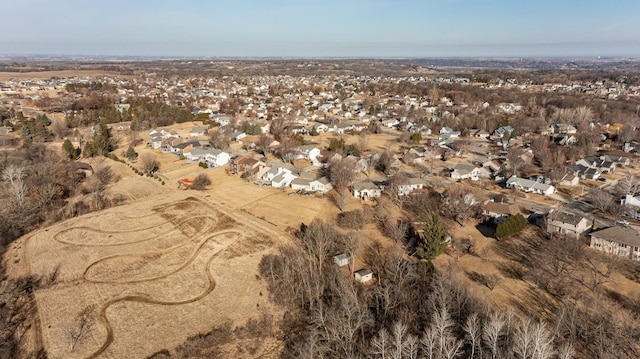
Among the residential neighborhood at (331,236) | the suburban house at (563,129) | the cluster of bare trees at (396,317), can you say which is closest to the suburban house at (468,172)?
the residential neighborhood at (331,236)

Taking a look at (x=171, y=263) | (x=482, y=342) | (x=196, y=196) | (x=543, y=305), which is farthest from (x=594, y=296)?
(x=196, y=196)

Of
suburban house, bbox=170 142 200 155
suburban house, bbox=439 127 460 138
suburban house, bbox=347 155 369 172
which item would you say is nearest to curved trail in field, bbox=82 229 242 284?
suburban house, bbox=347 155 369 172

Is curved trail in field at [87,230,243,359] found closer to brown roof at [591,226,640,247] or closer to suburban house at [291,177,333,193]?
suburban house at [291,177,333,193]

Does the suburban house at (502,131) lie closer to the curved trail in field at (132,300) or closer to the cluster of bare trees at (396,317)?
the cluster of bare trees at (396,317)

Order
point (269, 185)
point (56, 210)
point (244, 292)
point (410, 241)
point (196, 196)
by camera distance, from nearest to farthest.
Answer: point (244, 292)
point (410, 241)
point (56, 210)
point (196, 196)
point (269, 185)

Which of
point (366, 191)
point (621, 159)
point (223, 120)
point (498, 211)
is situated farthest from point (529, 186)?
point (223, 120)

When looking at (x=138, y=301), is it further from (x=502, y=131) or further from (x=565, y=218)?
(x=502, y=131)

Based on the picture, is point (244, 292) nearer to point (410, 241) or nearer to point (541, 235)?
point (410, 241)
